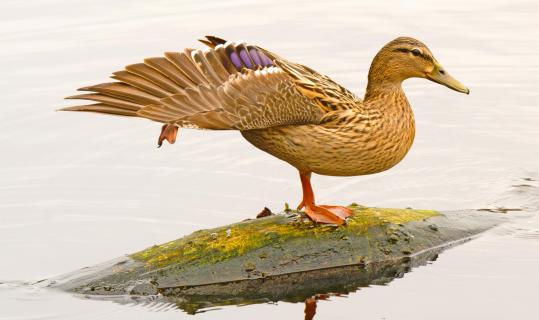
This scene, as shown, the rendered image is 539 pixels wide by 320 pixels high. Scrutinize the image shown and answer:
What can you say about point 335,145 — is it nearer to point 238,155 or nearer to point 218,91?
point 218,91

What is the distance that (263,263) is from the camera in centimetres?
912

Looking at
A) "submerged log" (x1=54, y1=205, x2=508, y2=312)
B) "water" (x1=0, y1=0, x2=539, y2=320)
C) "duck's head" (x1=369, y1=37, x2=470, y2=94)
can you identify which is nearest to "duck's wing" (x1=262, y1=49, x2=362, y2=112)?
"duck's head" (x1=369, y1=37, x2=470, y2=94)

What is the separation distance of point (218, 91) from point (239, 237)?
1067 mm

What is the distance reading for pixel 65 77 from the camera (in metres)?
13.4

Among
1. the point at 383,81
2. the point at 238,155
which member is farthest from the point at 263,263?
the point at 238,155

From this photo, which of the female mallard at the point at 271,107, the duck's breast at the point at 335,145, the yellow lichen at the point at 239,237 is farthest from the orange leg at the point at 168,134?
the yellow lichen at the point at 239,237

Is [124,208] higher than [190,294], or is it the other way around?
[124,208]

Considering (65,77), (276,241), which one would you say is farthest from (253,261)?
(65,77)

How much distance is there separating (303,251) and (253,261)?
360 mm

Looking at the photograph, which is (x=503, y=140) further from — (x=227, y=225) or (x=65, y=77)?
(x=65, y=77)

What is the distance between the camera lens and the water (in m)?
9.00

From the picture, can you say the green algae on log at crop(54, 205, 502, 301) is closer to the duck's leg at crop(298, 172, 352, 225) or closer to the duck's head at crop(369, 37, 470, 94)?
the duck's leg at crop(298, 172, 352, 225)

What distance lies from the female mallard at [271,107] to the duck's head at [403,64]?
0.59 feet

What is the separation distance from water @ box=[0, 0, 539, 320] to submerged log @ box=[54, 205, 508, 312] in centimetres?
18
